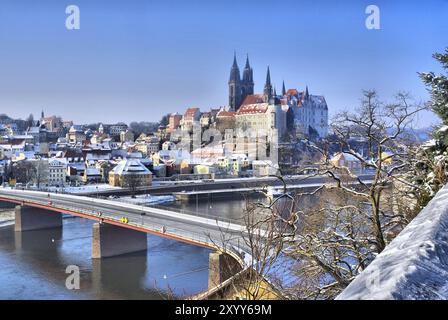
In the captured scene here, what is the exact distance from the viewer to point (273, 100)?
2939cm

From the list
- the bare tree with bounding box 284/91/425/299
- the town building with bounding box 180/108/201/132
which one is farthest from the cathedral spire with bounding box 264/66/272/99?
the bare tree with bounding box 284/91/425/299

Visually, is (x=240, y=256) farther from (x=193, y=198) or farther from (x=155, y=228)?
(x=193, y=198)

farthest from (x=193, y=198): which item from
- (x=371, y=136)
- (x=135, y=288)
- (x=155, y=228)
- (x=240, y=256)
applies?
(x=371, y=136)

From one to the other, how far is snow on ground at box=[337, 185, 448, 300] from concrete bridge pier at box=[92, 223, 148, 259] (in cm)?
835

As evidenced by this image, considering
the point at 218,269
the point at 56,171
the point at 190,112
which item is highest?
the point at 190,112

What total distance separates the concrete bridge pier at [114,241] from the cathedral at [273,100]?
20.5 meters

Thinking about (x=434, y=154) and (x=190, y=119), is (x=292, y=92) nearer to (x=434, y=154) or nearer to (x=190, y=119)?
(x=190, y=119)

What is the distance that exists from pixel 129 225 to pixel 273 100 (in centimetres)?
2152

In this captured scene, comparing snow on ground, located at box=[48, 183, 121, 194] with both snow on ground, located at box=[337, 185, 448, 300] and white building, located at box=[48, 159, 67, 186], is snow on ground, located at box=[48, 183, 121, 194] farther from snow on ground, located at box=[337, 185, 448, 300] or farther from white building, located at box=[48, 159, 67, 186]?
snow on ground, located at box=[337, 185, 448, 300]

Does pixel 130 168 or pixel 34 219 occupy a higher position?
pixel 130 168

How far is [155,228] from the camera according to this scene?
331 inches

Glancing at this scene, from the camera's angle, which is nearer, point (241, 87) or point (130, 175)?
point (130, 175)

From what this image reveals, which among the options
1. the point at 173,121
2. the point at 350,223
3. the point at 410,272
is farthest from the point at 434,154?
the point at 173,121

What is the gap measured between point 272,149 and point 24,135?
38.5 ft
